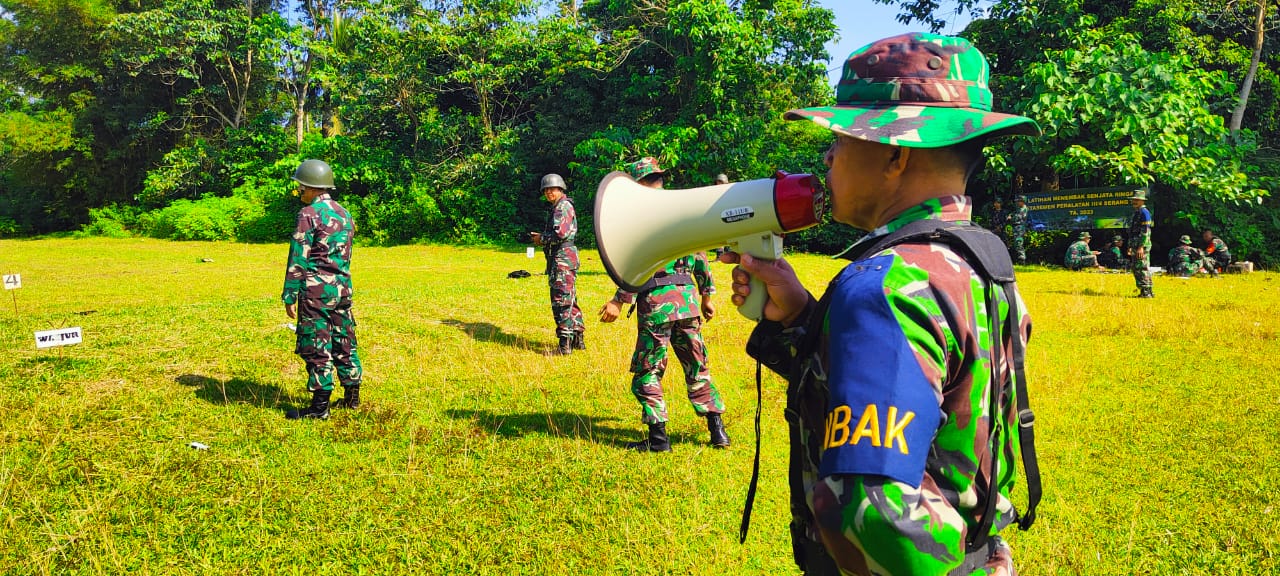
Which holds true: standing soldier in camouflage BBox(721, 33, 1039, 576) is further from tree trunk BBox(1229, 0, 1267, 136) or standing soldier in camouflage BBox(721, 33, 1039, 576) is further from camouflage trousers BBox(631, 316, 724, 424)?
tree trunk BBox(1229, 0, 1267, 136)

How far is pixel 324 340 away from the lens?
5.93 meters

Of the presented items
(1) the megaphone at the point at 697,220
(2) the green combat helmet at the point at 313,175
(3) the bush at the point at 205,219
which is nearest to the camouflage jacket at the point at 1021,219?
(2) the green combat helmet at the point at 313,175

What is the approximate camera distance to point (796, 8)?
70.0 feet

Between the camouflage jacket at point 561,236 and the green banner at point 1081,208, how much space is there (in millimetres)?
15689

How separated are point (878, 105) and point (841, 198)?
215 millimetres

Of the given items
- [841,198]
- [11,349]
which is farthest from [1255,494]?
[11,349]

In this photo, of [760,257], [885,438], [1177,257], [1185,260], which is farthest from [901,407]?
[1177,257]

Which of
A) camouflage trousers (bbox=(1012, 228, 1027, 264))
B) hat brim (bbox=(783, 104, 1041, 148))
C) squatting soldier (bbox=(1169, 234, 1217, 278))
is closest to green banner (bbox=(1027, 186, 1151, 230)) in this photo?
camouflage trousers (bbox=(1012, 228, 1027, 264))

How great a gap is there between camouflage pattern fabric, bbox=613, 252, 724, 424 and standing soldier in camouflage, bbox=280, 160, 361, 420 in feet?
8.11

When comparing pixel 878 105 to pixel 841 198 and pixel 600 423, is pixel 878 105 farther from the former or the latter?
pixel 600 423

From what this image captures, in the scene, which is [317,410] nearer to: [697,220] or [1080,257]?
[697,220]

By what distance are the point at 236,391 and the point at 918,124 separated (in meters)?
6.93

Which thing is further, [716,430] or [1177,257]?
[1177,257]

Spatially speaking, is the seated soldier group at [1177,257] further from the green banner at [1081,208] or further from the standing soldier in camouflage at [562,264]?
the standing soldier in camouflage at [562,264]
